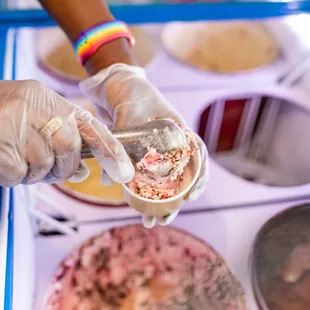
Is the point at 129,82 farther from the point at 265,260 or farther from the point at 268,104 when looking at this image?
the point at 268,104

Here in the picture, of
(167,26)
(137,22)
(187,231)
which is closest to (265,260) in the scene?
(187,231)

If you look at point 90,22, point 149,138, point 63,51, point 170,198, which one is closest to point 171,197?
Result: point 170,198

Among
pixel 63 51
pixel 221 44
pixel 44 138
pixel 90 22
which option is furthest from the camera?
pixel 221 44

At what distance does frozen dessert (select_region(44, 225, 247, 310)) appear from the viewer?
845mm

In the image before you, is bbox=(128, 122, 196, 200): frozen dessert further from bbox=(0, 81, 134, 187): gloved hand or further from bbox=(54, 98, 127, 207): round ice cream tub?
bbox=(54, 98, 127, 207): round ice cream tub

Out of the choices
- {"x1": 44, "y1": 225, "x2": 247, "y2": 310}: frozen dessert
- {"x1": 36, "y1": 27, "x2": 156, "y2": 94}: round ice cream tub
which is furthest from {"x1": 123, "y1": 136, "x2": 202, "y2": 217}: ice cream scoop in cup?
{"x1": 36, "y1": 27, "x2": 156, "y2": 94}: round ice cream tub

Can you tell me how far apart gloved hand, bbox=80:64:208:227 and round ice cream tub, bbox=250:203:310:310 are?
0.74 feet

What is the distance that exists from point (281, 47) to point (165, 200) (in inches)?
35.7

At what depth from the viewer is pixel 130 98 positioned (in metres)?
0.88

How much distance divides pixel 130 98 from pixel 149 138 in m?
0.21

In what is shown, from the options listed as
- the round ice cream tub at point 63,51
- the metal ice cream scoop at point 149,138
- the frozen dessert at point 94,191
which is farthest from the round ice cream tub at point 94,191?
the round ice cream tub at point 63,51

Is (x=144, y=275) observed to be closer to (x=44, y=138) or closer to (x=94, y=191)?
(x=94, y=191)

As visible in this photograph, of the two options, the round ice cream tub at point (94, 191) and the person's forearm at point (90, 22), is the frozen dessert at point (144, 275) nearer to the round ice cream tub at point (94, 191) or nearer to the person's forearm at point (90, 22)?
the round ice cream tub at point (94, 191)

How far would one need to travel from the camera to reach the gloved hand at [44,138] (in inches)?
23.7
